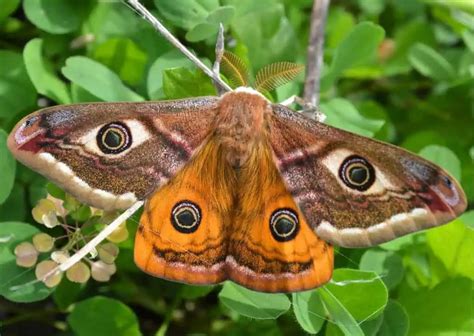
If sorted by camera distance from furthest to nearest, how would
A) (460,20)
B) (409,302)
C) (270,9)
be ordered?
(460,20) < (270,9) < (409,302)

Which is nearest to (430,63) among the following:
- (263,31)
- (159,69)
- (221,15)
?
(263,31)

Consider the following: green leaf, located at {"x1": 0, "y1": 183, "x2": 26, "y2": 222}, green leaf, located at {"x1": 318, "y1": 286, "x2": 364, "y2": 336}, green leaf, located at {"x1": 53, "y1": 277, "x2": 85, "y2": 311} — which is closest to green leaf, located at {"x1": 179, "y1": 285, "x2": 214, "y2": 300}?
green leaf, located at {"x1": 53, "y1": 277, "x2": 85, "y2": 311}

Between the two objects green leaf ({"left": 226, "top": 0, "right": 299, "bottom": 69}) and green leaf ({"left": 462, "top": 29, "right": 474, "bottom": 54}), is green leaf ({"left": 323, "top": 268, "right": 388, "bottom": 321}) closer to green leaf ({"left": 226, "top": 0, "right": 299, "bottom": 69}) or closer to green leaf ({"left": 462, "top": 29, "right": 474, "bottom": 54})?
green leaf ({"left": 226, "top": 0, "right": 299, "bottom": 69})

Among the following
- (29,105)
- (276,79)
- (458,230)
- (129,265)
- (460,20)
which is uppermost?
(460,20)

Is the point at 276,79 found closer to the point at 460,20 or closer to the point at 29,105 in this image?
the point at 29,105

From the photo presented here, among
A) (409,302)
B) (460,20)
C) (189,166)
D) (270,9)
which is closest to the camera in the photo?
(189,166)

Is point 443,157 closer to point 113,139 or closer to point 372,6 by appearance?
point 372,6

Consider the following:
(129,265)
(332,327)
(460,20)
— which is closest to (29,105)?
(129,265)
